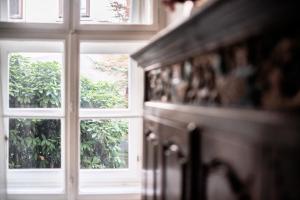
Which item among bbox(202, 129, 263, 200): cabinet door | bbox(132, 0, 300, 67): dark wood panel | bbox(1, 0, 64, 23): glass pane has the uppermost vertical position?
bbox(1, 0, 64, 23): glass pane

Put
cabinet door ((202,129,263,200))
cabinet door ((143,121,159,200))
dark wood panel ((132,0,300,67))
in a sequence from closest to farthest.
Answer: dark wood panel ((132,0,300,67)) < cabinet door ((202,129,263,200)) < cabinet door ((143,121,159,200))

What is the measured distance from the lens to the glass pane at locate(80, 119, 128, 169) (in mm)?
2662

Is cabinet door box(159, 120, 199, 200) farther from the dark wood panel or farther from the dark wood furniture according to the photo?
the dark wood panel

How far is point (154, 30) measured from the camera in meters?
2.60

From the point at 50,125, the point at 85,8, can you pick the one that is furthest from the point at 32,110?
the point at 85,8

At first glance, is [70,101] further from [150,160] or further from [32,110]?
[150,160]

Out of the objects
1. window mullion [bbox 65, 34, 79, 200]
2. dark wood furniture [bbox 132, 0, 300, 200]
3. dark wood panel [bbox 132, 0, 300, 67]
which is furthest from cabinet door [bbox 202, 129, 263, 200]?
window mullion [bbox 65, 34, 79, 200]

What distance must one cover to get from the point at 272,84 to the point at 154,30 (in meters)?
2.02

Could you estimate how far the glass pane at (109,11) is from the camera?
266 centimetres

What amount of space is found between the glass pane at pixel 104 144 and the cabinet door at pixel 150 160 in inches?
38.7

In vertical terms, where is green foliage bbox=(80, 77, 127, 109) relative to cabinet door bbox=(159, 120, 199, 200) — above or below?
above

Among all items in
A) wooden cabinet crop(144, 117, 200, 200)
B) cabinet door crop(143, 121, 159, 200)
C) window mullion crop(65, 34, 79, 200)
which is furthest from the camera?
window mullion crop(65, 34, 79, 200)

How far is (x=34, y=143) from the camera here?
8.78ft

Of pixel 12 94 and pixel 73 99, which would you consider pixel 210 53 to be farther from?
pixel 12 94
